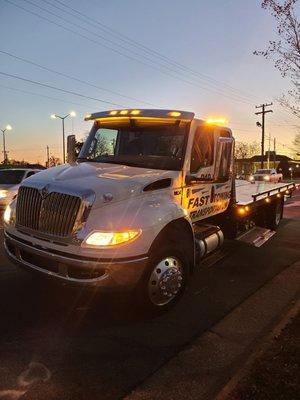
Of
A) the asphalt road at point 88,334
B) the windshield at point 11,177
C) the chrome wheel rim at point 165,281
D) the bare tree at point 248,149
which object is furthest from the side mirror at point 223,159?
the bare tree at point 248,149

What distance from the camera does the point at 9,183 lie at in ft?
51.0

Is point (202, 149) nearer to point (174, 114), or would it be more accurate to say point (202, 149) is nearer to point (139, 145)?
point (174, 114)

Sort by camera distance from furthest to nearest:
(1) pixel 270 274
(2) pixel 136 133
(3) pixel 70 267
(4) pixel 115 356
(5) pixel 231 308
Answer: (1) pixel 270 274 → (2) pixel 136 133 → (5) pixel 231 308 → (3) pixel 70 267 → (4) pixel 115 356

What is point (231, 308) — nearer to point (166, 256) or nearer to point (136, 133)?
point (166, 256)

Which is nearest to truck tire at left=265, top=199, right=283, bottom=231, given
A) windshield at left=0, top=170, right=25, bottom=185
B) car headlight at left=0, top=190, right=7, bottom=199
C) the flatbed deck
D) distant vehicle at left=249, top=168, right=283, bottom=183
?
the flatbed deck

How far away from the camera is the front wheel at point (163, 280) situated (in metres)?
5.10

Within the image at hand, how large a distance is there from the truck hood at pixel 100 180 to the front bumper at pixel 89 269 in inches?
25.1

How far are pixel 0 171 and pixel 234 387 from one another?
47.4 feet

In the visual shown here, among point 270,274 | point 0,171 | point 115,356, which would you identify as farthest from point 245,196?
point 0,171

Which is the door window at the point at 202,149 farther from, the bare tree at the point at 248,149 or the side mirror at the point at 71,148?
the bare tree at the point at 248,149

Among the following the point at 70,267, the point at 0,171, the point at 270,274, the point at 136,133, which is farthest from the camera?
the point at 0,171

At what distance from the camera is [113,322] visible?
16.9ft

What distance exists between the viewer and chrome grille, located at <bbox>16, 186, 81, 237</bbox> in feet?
15.8

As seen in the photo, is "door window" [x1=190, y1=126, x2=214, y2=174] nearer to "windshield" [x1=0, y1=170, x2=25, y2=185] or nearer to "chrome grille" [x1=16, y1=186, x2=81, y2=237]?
"chrome grille" [x1=16, y1=186, x2=81, y2=237]
